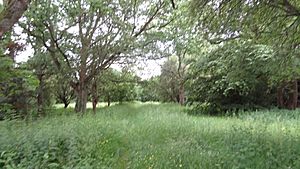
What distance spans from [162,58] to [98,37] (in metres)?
4.00

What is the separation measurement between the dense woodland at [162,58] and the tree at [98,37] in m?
0.05

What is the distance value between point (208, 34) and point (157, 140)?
3.41 m

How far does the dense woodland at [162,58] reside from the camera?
6.50 meters

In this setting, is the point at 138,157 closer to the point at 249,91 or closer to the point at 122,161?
the point at 122,161

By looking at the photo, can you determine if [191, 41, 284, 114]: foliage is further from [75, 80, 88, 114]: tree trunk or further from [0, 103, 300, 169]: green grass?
[75, 80, 88, 114]: tree trunk

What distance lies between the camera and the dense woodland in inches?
256

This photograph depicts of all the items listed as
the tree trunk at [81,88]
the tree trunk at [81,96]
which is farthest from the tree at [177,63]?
the tree trunk at [81,96]

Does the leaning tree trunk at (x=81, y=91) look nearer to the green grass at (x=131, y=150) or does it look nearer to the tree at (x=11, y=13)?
the green grass at (x=131, y=150)

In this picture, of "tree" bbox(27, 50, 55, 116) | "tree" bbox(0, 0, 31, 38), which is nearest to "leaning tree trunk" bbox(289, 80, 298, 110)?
"tree" bbox(27, 50, 55, 116)

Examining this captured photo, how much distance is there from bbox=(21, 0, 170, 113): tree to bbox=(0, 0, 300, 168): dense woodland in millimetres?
52

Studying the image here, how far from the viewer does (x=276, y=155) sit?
5.92m

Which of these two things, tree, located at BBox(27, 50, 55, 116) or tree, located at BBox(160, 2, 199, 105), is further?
tree, located at BBox(27, 50, 55, 116)

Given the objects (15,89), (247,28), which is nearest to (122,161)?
(15,89)

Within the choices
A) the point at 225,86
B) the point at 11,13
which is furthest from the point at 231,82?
the point at 11,13
